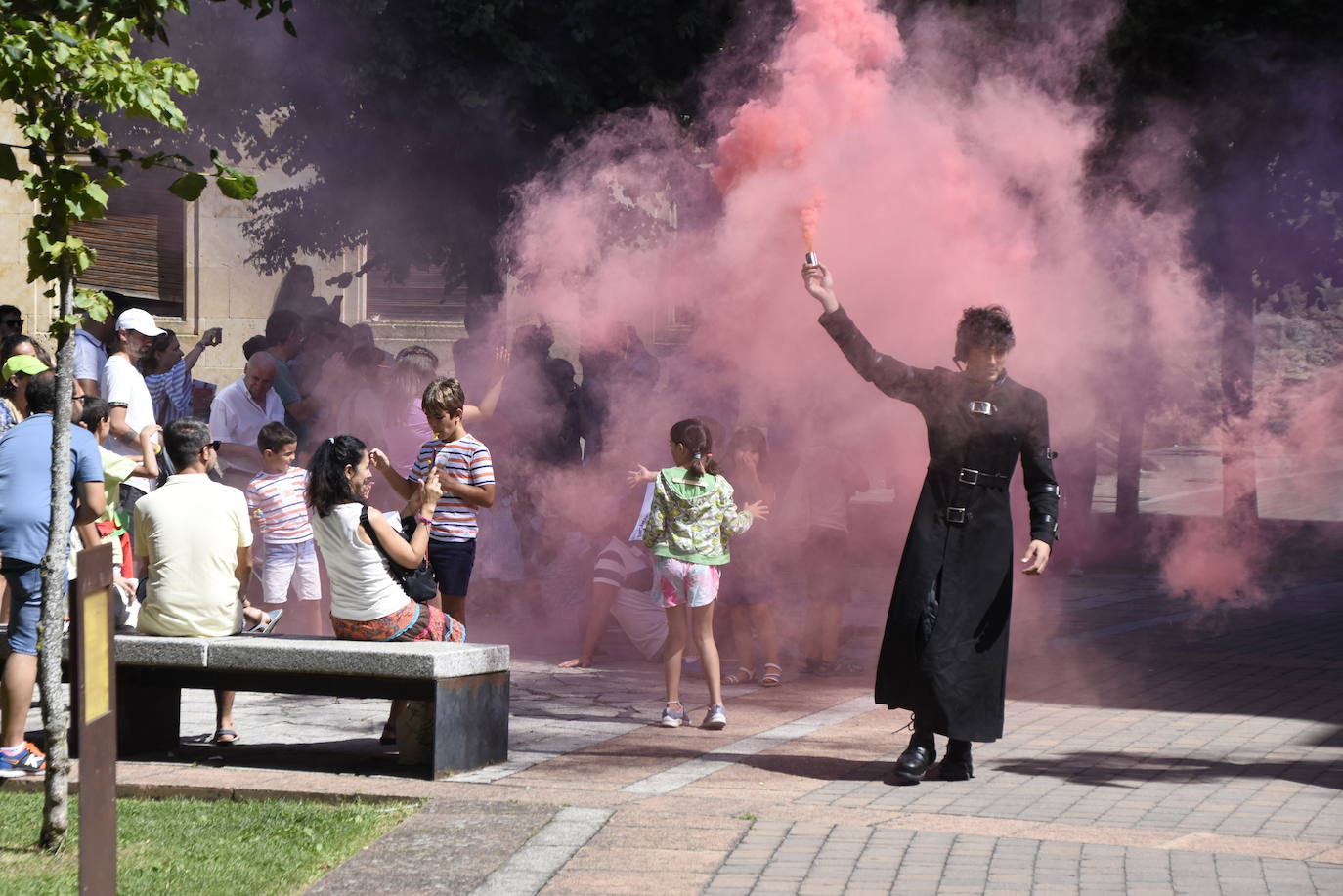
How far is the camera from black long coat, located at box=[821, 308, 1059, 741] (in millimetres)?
6609

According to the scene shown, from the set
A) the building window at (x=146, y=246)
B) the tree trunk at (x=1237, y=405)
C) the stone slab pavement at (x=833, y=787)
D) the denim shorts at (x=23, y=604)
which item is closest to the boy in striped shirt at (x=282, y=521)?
the stone slab pavement at (x=833, y=787)

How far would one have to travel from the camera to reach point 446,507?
810cm

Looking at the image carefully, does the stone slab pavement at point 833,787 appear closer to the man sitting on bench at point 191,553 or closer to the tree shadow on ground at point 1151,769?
the tree shadow on ground at point 1151,769

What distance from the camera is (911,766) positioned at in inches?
259

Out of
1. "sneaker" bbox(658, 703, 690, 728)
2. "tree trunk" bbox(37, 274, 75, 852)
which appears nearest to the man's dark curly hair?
"sneaker" bbox(658, 703, 690, 728)

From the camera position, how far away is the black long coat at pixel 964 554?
6.61 m

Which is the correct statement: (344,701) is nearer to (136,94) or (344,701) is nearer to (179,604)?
(179,604)

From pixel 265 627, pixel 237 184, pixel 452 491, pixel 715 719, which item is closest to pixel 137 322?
pixel 452 491

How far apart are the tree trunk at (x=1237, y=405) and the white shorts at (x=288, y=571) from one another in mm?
9290

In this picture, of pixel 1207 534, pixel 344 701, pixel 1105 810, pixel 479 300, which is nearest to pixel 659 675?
pixel 344 701

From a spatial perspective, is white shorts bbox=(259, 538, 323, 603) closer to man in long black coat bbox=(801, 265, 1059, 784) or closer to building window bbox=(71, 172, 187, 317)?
man in long black coat bbox=(801, 265, 1059, 784)

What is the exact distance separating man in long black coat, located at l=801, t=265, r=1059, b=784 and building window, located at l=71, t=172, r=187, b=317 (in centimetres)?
1665

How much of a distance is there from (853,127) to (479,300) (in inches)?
213

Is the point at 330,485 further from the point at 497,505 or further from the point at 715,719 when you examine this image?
the point at 497,505
